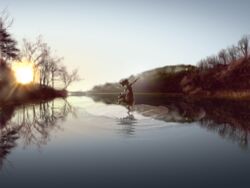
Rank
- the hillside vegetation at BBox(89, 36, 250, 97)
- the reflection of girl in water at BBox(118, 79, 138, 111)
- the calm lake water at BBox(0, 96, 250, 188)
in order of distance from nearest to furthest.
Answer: the calm lake water at BBox(0, 96, 250, 188) → the reflection of girl in water at BBox(118, 79, 138, 111) → the hillside vegetation at BBox(89, 36, 250, 97)

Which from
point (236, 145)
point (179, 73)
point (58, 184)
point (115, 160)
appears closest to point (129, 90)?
point (236, 145)

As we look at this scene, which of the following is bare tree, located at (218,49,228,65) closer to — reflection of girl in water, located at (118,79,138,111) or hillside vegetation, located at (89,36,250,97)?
hillside vegetation, located at (89,36,250,97)

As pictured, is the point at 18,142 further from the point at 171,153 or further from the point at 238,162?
the point at 238,162

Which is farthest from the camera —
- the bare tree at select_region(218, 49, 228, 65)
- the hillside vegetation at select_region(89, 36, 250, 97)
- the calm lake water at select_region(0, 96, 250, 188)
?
the bare tree at select_region(218, 49, 228, 65)

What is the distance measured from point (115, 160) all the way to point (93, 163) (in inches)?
31.6

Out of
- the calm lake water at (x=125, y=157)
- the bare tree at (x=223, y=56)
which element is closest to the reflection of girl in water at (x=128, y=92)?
the calm lake water at (x=125, y=157)

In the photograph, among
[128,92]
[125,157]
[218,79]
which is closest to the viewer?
[125,157]

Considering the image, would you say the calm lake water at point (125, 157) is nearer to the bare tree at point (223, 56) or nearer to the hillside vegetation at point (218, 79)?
the hillside vegetation at point (218, 79)

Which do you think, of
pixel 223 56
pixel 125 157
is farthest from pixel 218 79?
pixel 125 157

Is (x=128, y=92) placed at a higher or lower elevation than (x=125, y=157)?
higher

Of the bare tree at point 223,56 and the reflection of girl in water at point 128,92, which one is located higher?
the bare tree at point 223,56

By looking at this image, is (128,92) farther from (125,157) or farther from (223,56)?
(223,56)

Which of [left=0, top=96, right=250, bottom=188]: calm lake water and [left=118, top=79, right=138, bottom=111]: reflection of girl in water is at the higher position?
[left=118, top=79, right=138, bottom=111]: reflection of girl in water

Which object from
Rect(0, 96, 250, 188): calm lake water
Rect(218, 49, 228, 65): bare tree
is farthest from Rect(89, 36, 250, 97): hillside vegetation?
Rect(0, 96, 250, 188): calm lake water
